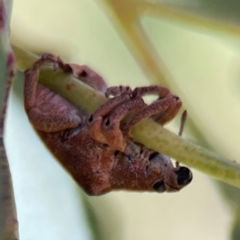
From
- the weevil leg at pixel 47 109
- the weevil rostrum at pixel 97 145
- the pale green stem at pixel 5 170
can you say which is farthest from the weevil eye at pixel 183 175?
the pale green stem at pixel 5 170

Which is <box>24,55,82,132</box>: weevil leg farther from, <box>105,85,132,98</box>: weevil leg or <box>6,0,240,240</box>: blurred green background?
<box>6,0,240,240</box>: blurred green background

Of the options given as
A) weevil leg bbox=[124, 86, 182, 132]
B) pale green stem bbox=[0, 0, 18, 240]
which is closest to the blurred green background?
weevil leg bbox=[124, 86, 182, 132]

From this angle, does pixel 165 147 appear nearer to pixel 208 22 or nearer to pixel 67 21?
pixel 208 22

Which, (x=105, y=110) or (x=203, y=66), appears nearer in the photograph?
(x=105, y=110)

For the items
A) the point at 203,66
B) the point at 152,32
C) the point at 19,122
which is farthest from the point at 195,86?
the point at 19,122

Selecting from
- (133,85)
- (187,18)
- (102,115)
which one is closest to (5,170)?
(102,115)

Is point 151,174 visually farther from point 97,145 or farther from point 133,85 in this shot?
point 133,85
